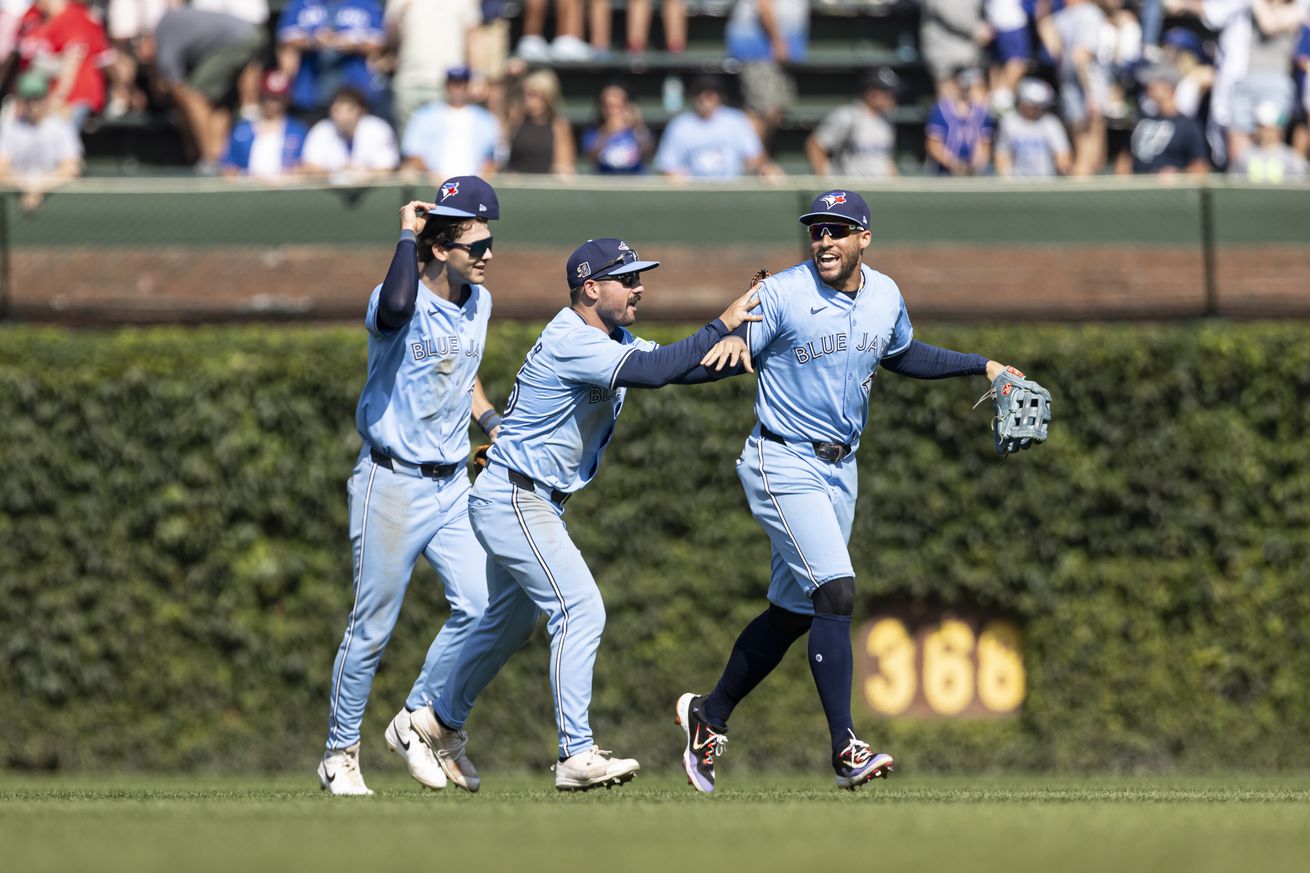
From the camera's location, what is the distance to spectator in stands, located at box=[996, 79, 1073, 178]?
47.9ft

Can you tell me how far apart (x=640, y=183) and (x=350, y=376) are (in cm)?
234

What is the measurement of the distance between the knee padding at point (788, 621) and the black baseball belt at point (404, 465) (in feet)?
5.09

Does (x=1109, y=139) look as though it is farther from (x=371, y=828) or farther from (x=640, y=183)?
(x=371, y=828)

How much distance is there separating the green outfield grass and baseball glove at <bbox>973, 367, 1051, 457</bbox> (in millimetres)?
1491

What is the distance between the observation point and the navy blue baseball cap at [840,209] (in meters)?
7.99

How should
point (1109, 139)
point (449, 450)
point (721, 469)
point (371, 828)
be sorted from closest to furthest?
point (371, 828) < point (449, 450) < point (721, 469) < point (1109, 139)

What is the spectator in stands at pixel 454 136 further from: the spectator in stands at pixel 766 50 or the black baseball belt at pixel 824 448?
the black baseball belt at pixel 824 448

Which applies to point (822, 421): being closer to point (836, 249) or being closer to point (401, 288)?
point (836, 249)

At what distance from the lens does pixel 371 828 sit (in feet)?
20.2

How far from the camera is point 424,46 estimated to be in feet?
48.8

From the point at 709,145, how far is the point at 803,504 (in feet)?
22.8

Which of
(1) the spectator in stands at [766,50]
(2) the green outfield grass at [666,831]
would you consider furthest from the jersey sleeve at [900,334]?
(1) the spectator in stands at [766,50]

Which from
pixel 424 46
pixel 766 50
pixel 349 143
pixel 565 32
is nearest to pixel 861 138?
pixel 766 50

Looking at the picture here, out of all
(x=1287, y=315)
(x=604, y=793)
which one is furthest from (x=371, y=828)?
(x=1287, y=315)
